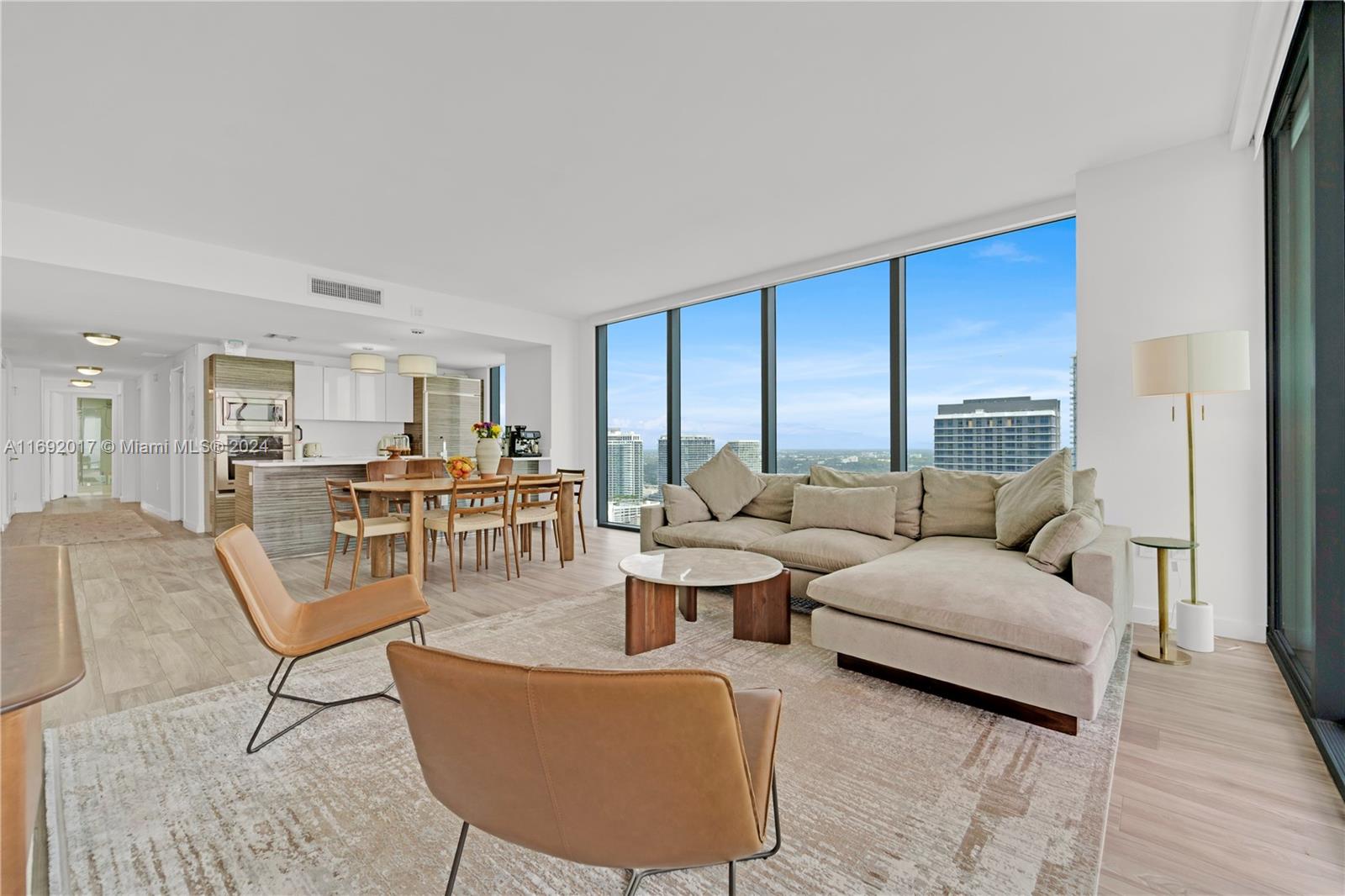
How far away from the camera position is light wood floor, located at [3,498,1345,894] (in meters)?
1.52

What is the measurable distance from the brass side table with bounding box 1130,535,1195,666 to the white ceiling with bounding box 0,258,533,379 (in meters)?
6.40

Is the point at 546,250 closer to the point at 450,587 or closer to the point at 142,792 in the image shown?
the point at 450,587

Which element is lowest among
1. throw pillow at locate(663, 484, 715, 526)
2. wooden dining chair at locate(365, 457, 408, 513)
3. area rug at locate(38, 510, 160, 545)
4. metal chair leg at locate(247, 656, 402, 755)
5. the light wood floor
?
the light wood floor

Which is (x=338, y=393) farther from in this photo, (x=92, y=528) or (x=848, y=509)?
(x=848, y=509)

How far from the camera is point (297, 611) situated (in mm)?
2471

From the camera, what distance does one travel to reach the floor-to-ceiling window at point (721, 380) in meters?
6.11

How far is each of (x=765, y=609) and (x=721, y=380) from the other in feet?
12.1

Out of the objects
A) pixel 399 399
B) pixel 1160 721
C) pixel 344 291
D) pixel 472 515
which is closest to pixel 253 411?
pixel 399 399

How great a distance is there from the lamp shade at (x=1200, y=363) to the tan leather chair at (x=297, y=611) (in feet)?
11.8

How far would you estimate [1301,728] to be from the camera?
2201 millimetres

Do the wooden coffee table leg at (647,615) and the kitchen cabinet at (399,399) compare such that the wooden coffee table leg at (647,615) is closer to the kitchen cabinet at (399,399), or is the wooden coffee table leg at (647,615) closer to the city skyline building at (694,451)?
the city skyline building at (694,451)

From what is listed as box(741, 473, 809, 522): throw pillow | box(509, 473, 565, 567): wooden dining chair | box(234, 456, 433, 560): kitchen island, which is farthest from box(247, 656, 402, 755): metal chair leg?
box(234, 456, 433, 560): kitchen island

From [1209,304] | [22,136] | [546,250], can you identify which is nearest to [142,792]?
[22,136]

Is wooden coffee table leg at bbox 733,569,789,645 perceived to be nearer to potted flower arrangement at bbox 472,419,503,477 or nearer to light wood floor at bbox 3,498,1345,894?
light wood floor at bbox 3,498,1345,894
